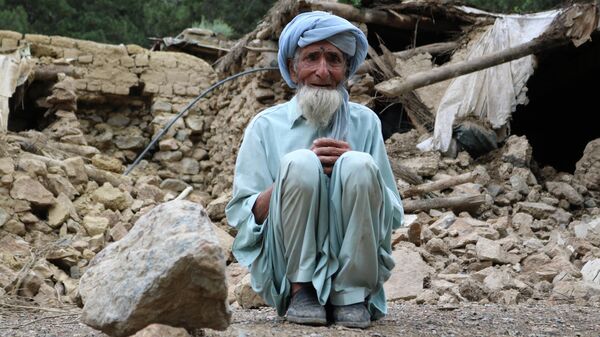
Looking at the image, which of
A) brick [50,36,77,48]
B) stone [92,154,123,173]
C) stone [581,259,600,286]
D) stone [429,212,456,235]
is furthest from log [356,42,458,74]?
brick [50,36,77,48]

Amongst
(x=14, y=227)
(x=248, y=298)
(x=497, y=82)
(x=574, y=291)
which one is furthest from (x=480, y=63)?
(x=14, y=227)

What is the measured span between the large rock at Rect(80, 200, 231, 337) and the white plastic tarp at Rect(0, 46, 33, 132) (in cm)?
628

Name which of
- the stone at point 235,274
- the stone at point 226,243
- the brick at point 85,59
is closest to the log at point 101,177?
the stone at point 226,243

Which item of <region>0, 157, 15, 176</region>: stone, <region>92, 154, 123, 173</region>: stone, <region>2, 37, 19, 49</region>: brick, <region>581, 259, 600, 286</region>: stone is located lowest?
<region>581, 259, 600, 286</region>: stone

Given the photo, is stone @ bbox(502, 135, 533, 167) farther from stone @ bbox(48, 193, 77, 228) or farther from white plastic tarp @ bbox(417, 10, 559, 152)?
stone @ bbox(48, 193, 77, 228)

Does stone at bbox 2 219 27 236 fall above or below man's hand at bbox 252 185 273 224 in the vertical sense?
below

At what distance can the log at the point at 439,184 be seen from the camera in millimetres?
7805

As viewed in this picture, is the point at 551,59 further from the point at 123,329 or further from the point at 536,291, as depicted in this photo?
the point at 123,329

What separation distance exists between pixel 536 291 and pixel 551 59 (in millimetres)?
5605

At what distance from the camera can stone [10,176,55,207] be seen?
680cm

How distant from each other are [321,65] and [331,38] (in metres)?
0.12

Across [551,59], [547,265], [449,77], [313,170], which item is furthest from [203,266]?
[551,59]

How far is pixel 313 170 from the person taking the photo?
120 inches

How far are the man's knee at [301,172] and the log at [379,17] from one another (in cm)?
587
